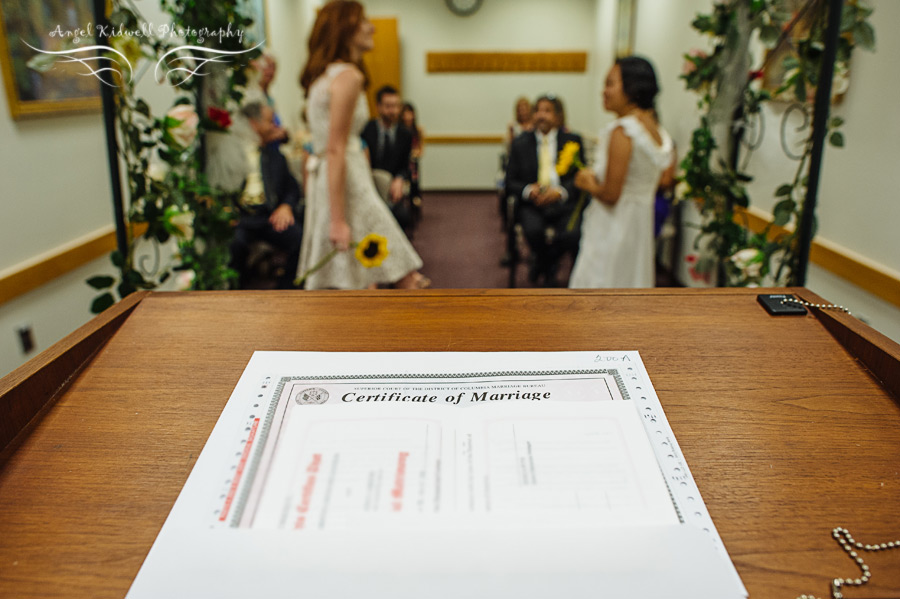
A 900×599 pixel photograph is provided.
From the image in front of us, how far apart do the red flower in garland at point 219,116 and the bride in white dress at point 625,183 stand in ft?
5.04

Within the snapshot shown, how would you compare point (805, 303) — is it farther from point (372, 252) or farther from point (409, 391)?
point (372, 252)

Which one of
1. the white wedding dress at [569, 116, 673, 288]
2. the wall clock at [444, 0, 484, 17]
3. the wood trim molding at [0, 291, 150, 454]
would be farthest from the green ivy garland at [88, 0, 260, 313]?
the wall clock at [444, 0, 484, 17]

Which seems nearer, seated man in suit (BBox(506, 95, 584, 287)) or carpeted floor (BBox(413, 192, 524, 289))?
seated man in suit (BBox(506, 95, 584, 287))

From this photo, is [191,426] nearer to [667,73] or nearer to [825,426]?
[825,426]

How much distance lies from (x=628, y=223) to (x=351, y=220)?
1.22m

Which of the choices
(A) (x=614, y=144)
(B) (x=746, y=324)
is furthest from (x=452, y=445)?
(A) (x=614, y=144)

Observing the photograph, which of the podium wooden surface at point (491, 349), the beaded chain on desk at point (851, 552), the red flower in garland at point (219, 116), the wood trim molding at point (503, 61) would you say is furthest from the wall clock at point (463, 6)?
the beaded chain on desk at point (851, 552)

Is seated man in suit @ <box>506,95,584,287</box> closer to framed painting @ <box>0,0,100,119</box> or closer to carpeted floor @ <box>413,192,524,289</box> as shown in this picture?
carpeted floor @ <box>413,192,524,289</box>

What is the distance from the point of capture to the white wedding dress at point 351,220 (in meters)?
2.43

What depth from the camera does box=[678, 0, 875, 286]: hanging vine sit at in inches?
65.5

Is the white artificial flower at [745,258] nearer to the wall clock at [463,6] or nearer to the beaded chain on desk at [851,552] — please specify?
the beaded chain on desk at [851,552]

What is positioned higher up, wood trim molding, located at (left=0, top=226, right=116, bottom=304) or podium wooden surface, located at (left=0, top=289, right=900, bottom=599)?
podium wooden surface, located at (left=0, top=289, right=900, bottom=599)

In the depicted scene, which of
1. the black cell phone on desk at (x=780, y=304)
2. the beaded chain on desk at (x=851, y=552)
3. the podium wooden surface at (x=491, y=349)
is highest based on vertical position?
the black cell phone on desk at (x=780, y=304)

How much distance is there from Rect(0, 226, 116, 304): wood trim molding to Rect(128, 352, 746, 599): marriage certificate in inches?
77.8
